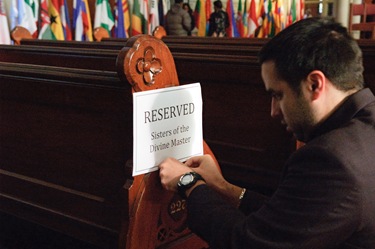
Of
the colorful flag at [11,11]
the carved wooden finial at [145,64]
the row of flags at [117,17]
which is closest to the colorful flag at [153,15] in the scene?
the row of flags at [117,17]

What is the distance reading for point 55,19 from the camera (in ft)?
15.6

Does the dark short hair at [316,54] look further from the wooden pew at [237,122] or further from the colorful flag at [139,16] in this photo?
the colorful flag at [139,16]

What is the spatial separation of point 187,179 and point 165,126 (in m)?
0.16

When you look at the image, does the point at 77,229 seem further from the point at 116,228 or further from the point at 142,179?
the point at 142,179

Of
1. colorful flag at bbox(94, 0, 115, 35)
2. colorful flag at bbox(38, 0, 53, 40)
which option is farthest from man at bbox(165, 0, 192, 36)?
colorful flag at bbox(38, 0, 53, 40)

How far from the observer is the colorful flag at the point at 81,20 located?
499 centimetres

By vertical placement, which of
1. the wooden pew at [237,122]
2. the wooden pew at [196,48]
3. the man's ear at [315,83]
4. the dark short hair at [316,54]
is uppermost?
the dark short hair at [316,54]

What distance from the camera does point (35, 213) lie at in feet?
5.70

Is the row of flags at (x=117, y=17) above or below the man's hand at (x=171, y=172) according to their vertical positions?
above

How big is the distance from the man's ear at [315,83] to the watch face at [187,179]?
14.6 inches

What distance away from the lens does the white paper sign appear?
1.24 m

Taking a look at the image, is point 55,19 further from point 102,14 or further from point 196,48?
point 196,48

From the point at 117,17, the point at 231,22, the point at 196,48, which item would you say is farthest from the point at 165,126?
the point at 231,22

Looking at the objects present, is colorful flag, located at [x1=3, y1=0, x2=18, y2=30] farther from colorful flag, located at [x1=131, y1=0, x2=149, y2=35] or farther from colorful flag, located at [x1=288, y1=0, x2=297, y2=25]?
colorful flag, located at [x1=288, y1=0, x2=297, y2=25]
